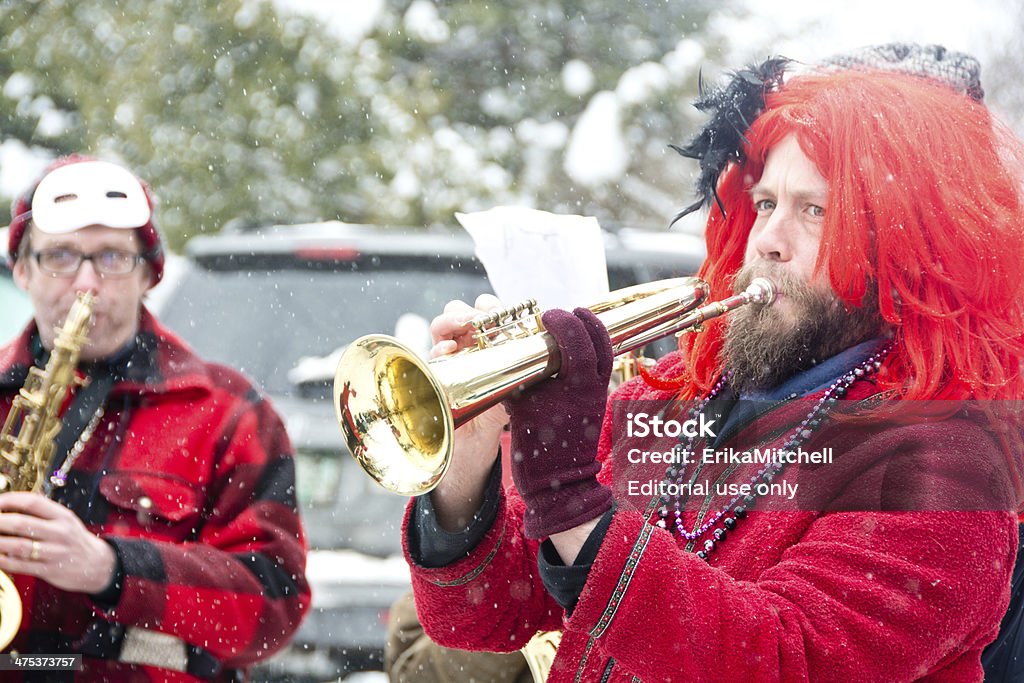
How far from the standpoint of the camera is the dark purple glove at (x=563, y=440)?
1784 mm

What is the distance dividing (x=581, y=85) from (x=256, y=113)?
100 inches

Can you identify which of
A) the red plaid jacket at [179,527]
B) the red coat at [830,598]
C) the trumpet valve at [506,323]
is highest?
the trumpet valve at [506,323]

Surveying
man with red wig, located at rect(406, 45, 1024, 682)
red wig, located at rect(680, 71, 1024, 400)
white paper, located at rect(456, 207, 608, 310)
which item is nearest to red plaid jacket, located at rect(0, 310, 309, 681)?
man with red wig, located at rect(406, 45, 1024, 682)

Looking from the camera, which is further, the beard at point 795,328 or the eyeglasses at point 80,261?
the eyeglasses at point 80,261

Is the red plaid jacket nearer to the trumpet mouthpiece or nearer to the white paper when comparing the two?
the white paper

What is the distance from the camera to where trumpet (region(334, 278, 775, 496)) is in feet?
6.04

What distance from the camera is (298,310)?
12.9 ft

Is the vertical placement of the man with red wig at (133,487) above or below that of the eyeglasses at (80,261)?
below

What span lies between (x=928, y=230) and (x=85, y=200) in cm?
172

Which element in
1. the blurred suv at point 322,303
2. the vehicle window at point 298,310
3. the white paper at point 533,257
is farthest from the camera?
the vehicle window at point 298,310

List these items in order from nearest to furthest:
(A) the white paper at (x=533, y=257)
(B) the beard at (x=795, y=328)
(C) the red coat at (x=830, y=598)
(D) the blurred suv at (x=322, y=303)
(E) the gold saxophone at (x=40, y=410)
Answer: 1. (C) the red coat at (x=830, y=598)
2. (B) the beard at (x=795, y=328)
3. (A) the white paper at (x=533, y=257)
4. (E) the gold saxophone at (x=40, y=410)
5. (D) the blurred suv at (x=322, y=303)

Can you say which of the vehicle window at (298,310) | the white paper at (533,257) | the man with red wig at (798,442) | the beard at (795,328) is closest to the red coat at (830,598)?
the man with red wig at (798,442)

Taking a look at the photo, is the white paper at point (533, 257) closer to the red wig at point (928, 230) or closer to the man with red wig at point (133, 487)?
the red wig at point (928, 230)

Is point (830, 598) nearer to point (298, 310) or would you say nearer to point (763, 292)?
point (763, 292)
